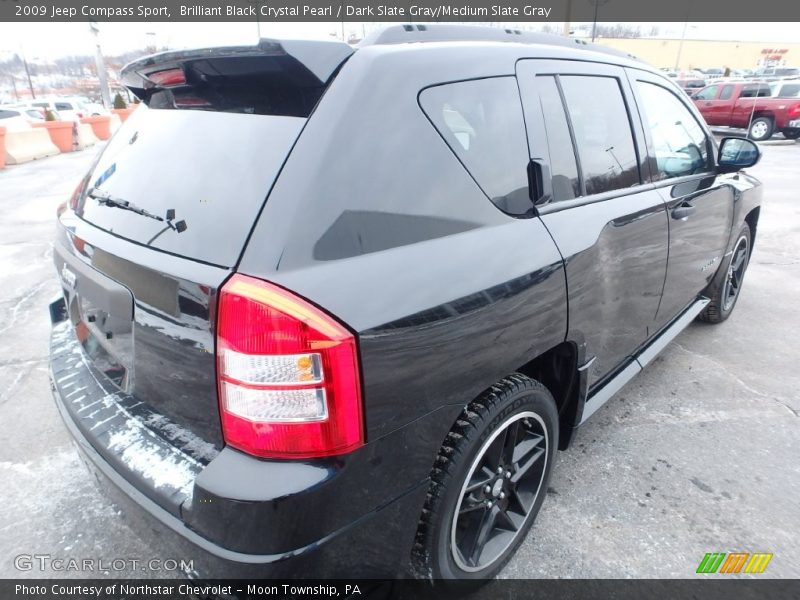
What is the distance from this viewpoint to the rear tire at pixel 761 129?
1798cm

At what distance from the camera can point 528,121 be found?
1984mm

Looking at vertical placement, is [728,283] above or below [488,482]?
below

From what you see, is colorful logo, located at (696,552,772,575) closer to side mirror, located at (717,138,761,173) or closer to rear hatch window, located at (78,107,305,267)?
rear hatch window, located at (78,107,305,267)

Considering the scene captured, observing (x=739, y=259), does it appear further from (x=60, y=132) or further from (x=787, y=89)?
(x=60, y=132)

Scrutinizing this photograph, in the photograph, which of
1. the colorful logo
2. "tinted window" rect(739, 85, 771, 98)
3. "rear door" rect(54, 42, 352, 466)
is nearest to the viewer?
"rear door" rect(54, 42, 352, 466)

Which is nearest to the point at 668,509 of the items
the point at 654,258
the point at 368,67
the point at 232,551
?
the point at 654,258

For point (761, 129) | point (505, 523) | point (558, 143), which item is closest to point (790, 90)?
point (761, 129)

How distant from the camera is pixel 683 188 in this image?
9.86 ft

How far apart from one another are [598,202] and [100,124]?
2245 cm

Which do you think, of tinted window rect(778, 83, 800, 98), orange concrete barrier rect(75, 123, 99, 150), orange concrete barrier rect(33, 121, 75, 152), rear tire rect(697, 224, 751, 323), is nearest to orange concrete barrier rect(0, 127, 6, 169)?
orange concrete barrier rect(33, 121, 75, 152)

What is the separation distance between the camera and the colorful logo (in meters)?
2.15

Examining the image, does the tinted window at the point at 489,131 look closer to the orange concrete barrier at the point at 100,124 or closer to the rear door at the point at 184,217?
the rear door at the point at 184,217

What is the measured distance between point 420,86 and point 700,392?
115 inches

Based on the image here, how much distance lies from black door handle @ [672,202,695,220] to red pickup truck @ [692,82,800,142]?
17686 mm
